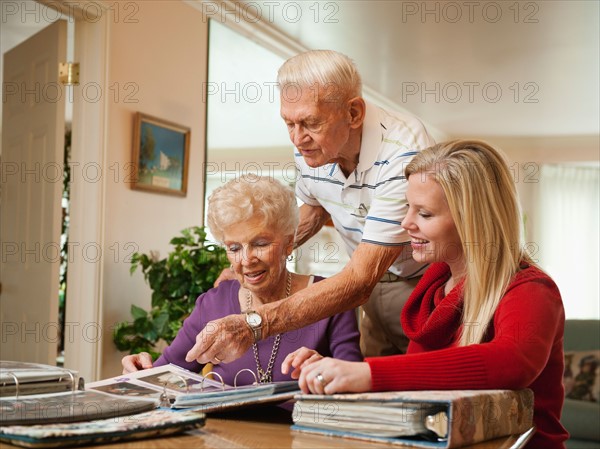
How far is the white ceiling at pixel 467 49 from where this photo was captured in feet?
17.9

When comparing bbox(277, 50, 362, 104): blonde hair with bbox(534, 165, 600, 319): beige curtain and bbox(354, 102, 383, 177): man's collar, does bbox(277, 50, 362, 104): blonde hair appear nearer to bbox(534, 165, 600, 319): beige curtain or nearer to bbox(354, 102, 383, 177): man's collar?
bbox(354, 102, 383, 177): man's collar

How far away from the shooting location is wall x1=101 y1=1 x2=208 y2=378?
385 cm

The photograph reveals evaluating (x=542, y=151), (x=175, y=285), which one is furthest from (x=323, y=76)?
(x=542, y=151)

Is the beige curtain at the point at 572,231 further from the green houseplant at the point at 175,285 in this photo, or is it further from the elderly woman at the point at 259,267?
the elderly woman at the point at 259,267

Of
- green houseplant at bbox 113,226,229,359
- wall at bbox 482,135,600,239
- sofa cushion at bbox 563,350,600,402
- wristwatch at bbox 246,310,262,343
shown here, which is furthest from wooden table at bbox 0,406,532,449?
wall at bbox 482,135,600,239

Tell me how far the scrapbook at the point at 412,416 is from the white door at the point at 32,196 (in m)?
2.89

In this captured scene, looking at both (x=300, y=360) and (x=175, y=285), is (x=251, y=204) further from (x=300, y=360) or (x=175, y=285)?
(x=175, y=285)

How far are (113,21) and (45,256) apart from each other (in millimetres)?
1228

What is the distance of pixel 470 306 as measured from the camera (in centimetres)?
135

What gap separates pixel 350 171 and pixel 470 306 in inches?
29.0

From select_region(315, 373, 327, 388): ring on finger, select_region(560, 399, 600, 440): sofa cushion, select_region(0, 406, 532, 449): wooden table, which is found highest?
select_region(315, 373, 327, 388): ring on finger

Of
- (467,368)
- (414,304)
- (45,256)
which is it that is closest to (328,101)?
(414,304)

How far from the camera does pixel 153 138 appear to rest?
4148 millimetres

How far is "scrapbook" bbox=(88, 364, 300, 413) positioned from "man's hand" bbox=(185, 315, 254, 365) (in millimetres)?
53
